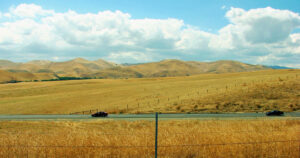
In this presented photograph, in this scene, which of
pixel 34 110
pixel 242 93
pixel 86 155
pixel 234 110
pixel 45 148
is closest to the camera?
pixel 86 155

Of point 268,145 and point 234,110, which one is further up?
point 268,145

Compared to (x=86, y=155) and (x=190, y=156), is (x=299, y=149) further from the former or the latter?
(x=86, y=155)

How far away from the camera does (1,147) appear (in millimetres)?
8680

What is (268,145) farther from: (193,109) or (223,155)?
(193,109)

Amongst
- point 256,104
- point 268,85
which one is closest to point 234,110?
point 256,104

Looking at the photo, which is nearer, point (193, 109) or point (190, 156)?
point (190, 156)

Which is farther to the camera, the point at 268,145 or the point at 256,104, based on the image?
the point at 256,104

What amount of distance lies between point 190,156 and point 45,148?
17.1ft

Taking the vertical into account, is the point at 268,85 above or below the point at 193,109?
above

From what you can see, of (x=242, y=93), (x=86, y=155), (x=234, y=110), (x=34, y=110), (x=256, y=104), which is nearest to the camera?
(x=86, y=155)

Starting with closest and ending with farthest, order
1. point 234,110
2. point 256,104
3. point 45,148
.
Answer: point 45,148 < point 234,110 < point 256,104

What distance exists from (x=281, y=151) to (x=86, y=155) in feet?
22.3

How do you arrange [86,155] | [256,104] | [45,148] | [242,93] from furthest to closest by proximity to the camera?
[242,93] < [256,104] < [45,148] < [86,155]

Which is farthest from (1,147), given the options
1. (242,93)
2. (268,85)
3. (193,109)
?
(268,85)
